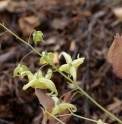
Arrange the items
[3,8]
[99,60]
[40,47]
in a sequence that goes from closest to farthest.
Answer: [99,60] < [40,47] < [3,8]

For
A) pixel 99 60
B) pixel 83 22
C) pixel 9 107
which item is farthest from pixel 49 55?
pixel 83 22

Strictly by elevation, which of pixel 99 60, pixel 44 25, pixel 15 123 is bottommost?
pixel 15 123

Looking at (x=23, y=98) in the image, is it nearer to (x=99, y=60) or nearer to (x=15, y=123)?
(x=15, y=123)

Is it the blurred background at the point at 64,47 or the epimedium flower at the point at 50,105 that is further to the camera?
the blurred background at the point at 64,47

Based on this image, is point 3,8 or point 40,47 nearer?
point 40,47

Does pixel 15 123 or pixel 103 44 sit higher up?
pixel 103 44

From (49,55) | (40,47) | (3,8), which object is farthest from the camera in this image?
(3,8)

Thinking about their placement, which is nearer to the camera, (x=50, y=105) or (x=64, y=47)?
(x=50, y=105)

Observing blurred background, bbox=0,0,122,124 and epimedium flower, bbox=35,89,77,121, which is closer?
epimedium flower, bbox=35,89,77,121
